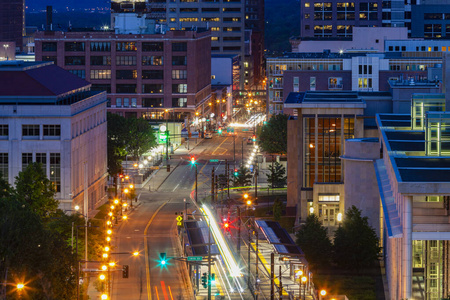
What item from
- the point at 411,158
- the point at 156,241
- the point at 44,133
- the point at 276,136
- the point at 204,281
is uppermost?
the point at 411,158

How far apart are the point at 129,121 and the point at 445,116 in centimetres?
10226

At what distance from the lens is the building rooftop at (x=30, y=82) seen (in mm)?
133050

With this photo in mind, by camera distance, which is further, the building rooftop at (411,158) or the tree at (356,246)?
the tree at (356,246)

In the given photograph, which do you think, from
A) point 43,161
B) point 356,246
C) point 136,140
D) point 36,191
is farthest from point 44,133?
point 136,140

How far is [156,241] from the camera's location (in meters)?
124

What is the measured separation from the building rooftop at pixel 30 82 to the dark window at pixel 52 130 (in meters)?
4.02

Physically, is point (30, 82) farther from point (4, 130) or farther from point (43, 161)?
point (43, 161)

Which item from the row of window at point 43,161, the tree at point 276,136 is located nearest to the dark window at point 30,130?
the row of window at point 43,161

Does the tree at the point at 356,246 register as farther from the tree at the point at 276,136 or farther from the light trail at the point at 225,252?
the tree at the point at 276,136

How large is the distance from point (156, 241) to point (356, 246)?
2727cm

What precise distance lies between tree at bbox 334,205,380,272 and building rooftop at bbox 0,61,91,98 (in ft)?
141

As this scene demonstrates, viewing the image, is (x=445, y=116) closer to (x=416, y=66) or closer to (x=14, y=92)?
(x=14, y=92)

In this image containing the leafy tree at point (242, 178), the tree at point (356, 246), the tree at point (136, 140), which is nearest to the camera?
the tree at point (356, 246)

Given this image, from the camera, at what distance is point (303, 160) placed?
424 ft
